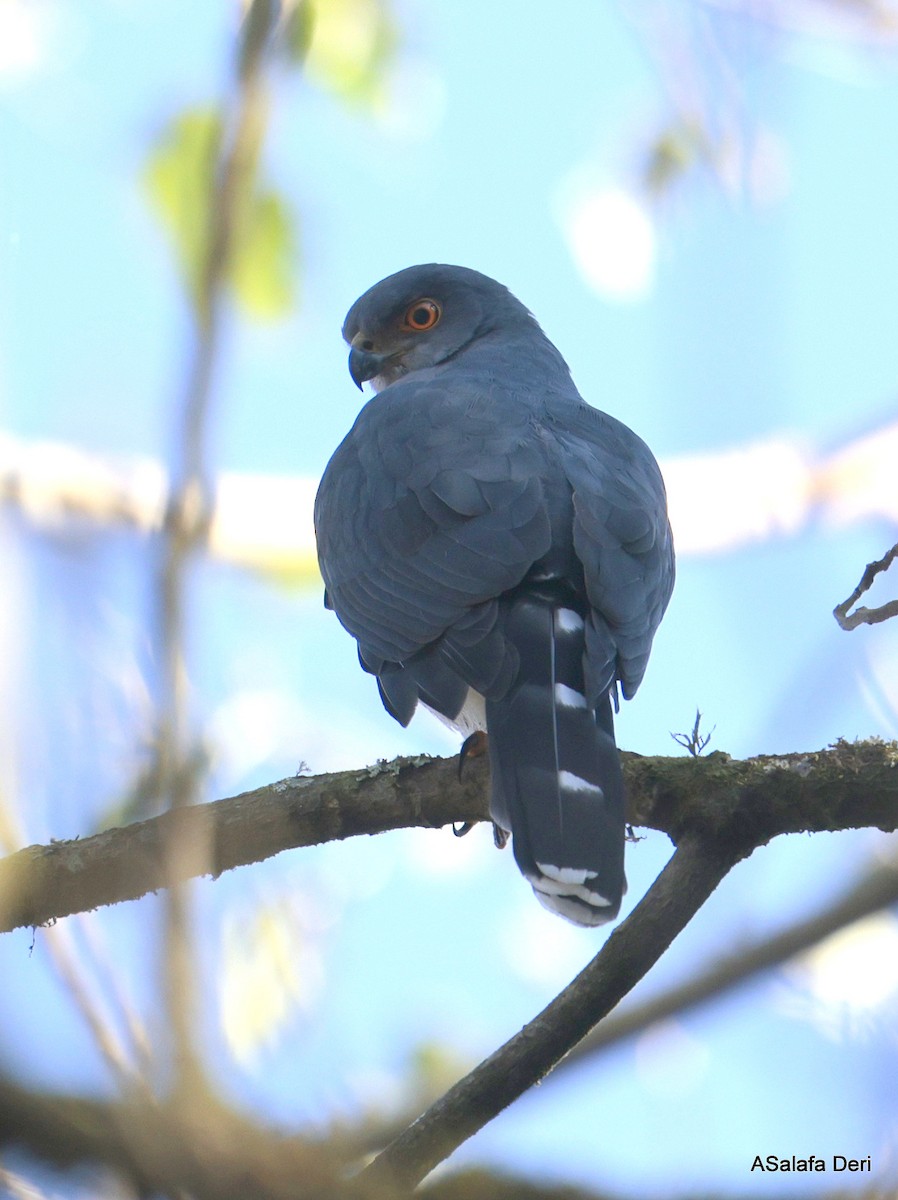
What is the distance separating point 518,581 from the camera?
170 inches

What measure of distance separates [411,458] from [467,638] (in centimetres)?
97

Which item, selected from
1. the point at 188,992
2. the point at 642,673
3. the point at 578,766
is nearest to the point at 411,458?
the point at 642,673

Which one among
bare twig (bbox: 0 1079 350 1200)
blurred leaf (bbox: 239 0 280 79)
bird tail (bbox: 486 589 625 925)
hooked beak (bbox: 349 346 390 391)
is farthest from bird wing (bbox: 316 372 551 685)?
bare twig (bbox: 0 1079 350 1200)

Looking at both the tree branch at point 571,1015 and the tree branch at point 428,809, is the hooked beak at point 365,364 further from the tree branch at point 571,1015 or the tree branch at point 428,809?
the tree branch at point 571,1015

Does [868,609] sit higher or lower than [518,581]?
lower

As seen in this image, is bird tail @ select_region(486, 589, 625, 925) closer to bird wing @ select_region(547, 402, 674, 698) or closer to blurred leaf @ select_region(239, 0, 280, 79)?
bird wing @ select_region(547, 402, 674, 698)

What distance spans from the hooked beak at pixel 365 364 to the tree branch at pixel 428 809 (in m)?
3.20

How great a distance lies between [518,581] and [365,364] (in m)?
2.91

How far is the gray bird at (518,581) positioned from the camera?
152 inches

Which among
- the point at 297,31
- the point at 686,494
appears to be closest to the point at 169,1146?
the point at 297,31

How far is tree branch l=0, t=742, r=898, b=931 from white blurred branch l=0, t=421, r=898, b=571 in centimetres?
376

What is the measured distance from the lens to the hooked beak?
22.6 ft

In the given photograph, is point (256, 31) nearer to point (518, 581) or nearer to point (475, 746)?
point (518, 581)

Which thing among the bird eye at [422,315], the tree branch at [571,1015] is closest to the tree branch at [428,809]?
the tree branch at [571,1015]
